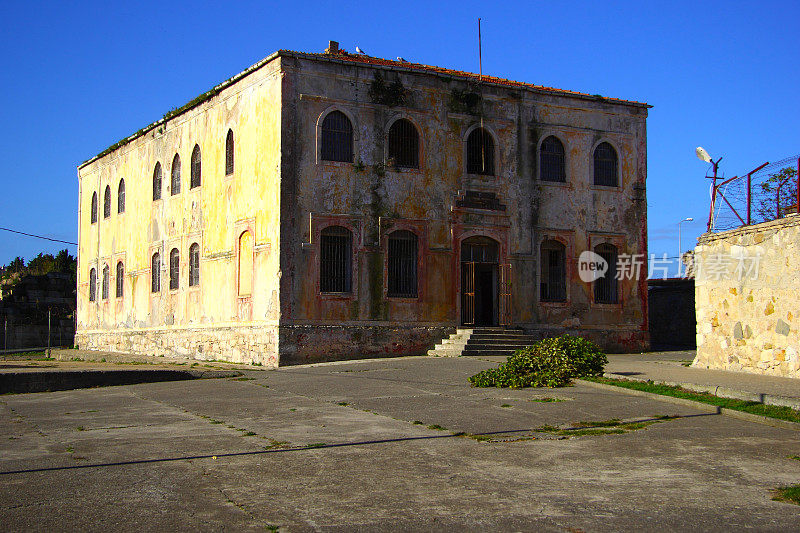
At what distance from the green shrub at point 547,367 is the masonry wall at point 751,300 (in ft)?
9.60

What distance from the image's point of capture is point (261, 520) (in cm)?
565

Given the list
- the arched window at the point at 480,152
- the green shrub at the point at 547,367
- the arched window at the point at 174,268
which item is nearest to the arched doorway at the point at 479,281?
the arched window at the point at 480,152

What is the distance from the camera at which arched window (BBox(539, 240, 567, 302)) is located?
83.9 feet

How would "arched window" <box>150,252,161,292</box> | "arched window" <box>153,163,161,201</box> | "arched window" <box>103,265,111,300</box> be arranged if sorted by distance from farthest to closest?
"arched window" <box>103,265,111,300</box>
"arched window" <box>153,163,161,201</box>
"arched window" <box>150,252,161,292</box>

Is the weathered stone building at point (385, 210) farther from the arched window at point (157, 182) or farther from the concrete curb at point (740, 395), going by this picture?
the concrete curb at point (740, 395)

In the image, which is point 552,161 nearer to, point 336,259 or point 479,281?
point 479,281

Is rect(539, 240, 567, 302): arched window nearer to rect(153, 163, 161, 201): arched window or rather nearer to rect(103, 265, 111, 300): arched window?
rect(153, 163, 161, 201): arched window

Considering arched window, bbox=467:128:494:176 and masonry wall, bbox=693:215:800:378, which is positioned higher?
arched window, bbox=467:128:494:176

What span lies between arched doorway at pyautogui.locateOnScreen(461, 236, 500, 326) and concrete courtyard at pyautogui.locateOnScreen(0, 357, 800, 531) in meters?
11.4

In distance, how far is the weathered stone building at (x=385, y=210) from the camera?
22484mm

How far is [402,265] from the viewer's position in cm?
2353

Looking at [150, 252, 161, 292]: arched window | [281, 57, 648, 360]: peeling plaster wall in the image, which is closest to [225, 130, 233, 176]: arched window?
[281, 57, 648, 360]: peeling plaster wall

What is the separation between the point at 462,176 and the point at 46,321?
2607 cm

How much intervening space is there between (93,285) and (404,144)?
18585 millimetres
